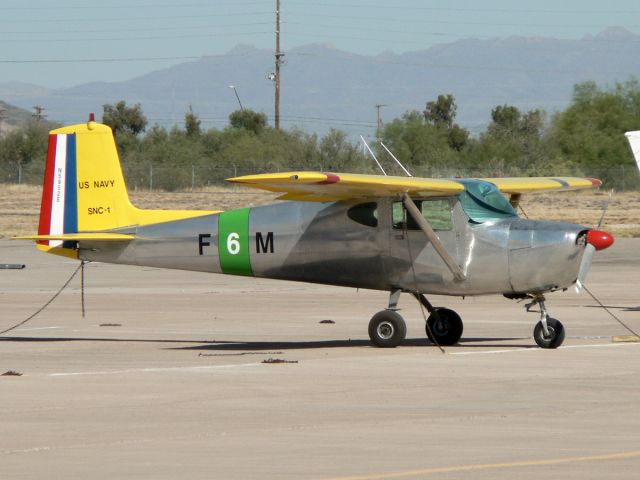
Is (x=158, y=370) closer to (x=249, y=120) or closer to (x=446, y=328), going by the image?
(x=446, y=328)

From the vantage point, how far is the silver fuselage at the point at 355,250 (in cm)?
1683

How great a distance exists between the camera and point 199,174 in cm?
8231

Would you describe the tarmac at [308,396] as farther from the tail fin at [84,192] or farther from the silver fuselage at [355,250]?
the tail fin at [84,192]

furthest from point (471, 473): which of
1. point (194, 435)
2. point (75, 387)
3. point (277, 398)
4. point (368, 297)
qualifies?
point (368, 297)

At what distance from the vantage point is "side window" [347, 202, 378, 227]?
57.8 feet

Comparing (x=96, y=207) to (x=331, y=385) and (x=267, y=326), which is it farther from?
(x=331, y=385)

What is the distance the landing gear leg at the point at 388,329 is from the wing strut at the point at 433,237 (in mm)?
877

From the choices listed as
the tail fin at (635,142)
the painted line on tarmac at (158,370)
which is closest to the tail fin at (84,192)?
the painted line on tarmac at (158,370)

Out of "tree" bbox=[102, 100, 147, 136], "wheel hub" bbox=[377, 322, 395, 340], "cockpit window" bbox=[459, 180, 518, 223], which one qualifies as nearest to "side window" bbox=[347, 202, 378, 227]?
"cockpit window" bbox=[459, 180, 518, 223]

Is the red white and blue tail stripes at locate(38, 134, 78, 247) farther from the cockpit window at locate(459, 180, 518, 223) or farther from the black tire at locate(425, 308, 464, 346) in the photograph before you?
the cockpit window at locate(459, 180, 518, 223)

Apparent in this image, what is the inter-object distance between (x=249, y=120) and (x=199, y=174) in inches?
862

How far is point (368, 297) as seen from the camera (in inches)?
1025

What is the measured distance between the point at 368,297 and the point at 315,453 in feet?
52.7

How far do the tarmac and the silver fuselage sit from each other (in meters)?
0.84
